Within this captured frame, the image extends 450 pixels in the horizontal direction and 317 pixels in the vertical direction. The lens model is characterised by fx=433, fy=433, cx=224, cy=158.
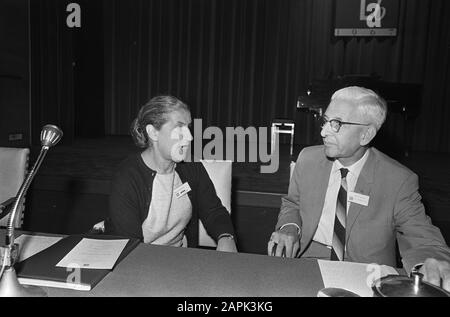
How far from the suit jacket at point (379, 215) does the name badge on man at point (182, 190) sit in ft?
1.38

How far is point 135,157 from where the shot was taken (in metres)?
1.88

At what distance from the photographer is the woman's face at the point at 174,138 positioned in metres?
1.85

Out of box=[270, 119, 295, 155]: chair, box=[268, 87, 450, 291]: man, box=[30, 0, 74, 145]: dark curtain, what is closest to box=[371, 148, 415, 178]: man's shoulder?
box=[268, 87, 450, 291]: man

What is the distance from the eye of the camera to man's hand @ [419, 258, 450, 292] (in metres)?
1.14

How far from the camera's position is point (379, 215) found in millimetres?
1670

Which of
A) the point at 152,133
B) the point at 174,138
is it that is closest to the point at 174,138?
the point at 174,138

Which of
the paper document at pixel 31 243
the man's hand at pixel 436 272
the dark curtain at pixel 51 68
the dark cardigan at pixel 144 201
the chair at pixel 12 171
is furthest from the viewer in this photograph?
the dark curtain at pixel 51 68

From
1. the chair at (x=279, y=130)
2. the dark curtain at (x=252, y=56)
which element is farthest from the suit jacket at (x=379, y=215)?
the dark curtain at (x=252, y=56)

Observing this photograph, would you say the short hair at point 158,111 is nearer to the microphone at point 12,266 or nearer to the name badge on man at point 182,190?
the name badge on man at point 182,190

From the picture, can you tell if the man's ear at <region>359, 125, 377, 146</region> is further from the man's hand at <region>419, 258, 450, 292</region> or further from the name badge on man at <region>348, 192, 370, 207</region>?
the man's hand at <region>419, 258, 450, 292</region>

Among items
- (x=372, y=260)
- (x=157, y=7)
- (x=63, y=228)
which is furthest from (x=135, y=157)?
(x=157, y=7)

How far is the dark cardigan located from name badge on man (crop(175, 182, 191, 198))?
42 mm

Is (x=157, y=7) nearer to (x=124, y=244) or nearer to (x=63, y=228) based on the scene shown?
(x=63, y=228)
